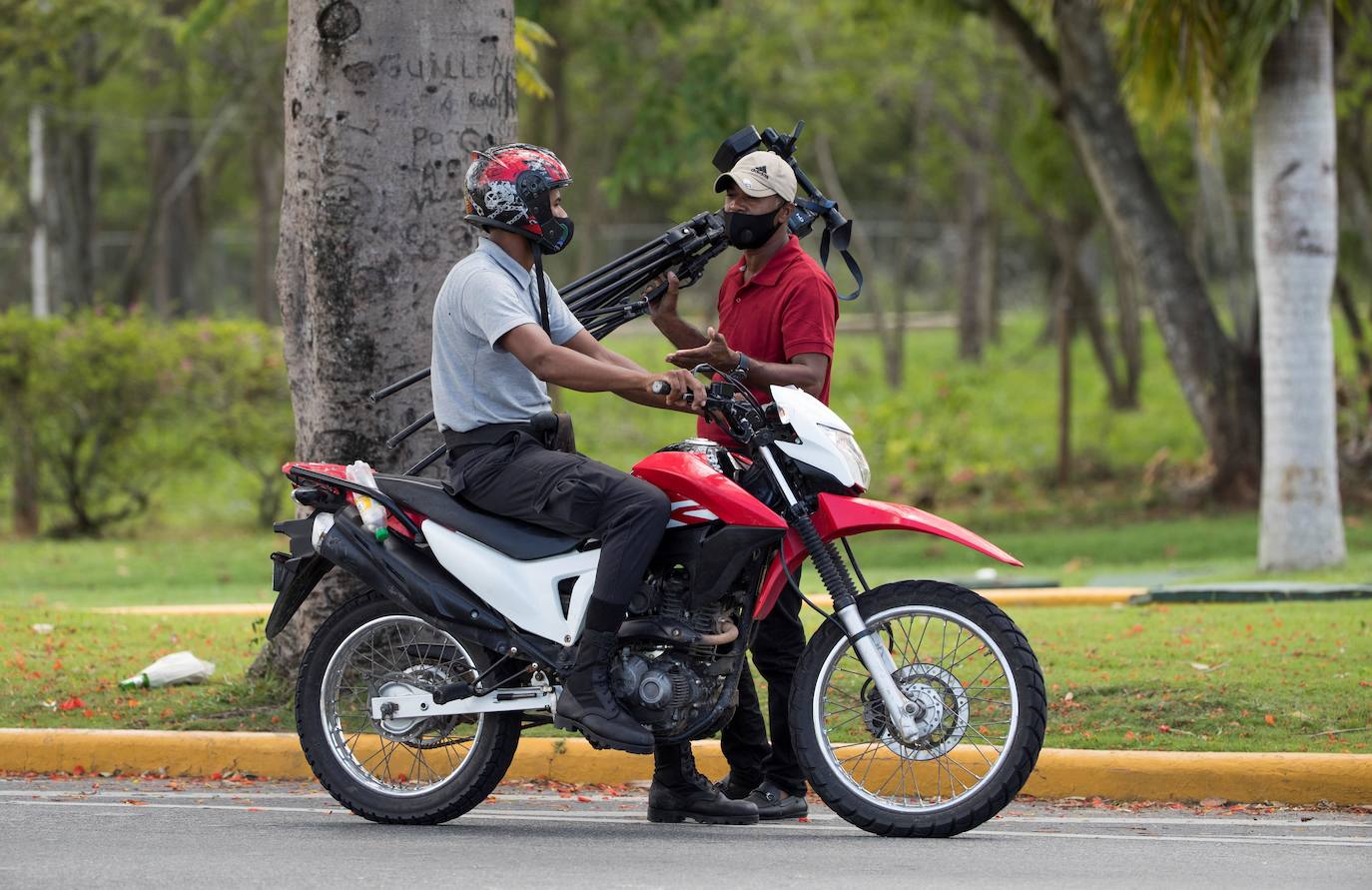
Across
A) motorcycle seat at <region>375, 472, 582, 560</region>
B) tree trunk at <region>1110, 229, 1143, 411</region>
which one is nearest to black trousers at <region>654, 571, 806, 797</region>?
motorcycle seat at <region>375, 472, 582, 560</region>

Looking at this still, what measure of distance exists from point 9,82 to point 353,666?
22.8 meters

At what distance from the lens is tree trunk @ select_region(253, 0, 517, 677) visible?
789 centimetres

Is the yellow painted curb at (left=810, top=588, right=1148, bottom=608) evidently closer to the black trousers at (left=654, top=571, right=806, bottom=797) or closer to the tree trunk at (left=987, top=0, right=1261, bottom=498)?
the black trousers at (left=654, top=571, right=806, bottom=797)

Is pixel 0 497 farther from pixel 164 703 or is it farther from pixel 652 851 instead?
pixel 652 851

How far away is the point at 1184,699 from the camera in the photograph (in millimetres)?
7707

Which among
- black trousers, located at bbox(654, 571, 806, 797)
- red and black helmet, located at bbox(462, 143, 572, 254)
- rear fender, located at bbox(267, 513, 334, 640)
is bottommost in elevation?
black trousers, located at bbox(654, 571, 806, 797)

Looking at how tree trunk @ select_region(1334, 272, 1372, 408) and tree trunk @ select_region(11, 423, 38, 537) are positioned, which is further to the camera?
tree trunk @ select_region(1334, 272, 1372, 408)

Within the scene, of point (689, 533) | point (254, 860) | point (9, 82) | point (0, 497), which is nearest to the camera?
point (254, 860)

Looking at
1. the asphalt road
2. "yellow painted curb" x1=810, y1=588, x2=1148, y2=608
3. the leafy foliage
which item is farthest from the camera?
the leafy foliage

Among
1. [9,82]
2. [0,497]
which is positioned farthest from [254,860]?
[9,82]

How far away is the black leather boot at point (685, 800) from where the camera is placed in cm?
636

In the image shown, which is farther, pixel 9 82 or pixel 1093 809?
pixel 9 82

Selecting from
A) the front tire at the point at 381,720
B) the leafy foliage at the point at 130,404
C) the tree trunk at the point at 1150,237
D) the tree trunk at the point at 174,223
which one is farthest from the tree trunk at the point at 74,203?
the front tire at the point at 381,720

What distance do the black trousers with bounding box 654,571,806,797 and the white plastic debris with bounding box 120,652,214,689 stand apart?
2983mm
